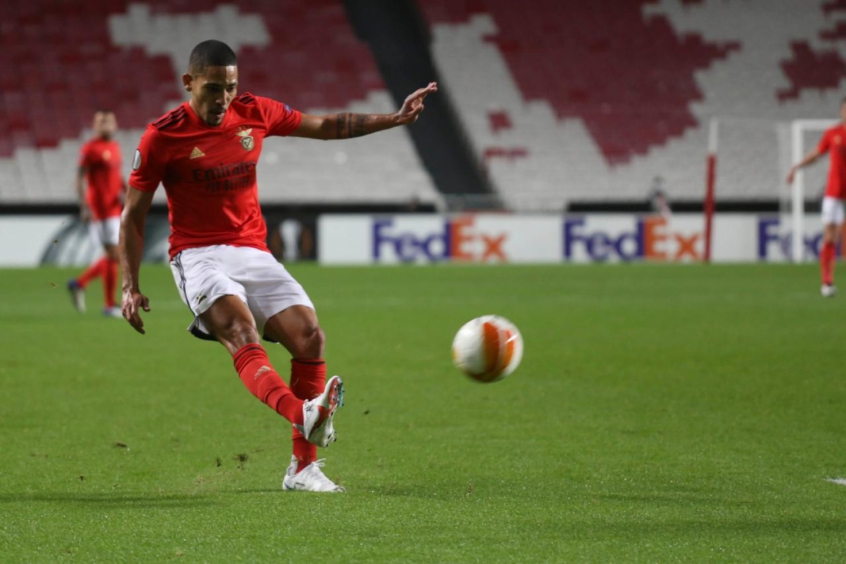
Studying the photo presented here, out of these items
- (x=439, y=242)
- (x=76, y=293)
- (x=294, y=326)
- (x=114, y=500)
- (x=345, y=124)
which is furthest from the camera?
(x=439, y=242)

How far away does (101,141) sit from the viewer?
1302 cm

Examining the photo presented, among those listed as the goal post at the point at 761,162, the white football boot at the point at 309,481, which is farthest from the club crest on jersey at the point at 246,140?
the goal post at the point at 761,162

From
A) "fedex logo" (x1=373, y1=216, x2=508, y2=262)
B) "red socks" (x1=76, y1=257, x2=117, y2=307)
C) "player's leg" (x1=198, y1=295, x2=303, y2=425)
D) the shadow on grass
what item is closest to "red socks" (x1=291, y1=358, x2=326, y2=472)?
"player's leg" (x1=198, y1=295, x2=303, y2=425)

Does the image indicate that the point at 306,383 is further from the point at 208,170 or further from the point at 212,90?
the point at 212,90

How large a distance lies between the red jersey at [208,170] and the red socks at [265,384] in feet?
1.91

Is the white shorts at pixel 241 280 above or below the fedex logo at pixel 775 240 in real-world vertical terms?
above

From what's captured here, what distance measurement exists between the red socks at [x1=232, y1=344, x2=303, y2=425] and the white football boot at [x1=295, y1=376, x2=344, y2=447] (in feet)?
0.26

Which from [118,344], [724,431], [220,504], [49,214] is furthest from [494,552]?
[49,214]

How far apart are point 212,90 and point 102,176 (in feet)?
29.1

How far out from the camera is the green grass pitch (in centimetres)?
374

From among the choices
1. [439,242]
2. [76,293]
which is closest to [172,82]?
[439,242]

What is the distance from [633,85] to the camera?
1233 inches

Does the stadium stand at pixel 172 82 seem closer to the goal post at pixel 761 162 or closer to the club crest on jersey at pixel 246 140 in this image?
→ the goal post at pixel 761 162

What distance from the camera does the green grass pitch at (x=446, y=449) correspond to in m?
3.74
